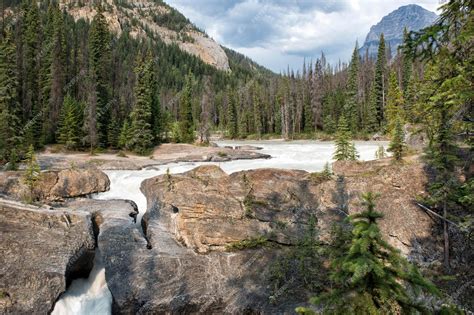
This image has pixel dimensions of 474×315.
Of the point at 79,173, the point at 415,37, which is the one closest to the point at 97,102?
the point at 79,173

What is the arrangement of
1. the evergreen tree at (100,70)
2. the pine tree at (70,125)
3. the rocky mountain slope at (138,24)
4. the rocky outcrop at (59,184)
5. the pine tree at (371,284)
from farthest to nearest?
the rocky mountain slope at (138,24), the evergreen tree at (100,70), the pine tree at (70,125), the rocky outcrop at (59,184), the pine tree at (371,284)

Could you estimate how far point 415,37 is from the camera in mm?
5902

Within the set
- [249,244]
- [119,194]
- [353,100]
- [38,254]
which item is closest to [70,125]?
[119,194]

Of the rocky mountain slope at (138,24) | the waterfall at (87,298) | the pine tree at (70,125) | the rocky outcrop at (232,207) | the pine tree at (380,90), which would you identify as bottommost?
the waterfall at (87,298)

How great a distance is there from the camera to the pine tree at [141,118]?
4184 cm

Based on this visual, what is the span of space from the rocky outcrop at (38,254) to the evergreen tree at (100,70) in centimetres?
3146

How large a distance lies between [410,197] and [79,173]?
19.1 meters

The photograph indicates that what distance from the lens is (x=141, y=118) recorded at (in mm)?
42781

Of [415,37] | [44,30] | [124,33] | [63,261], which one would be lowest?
[63,261]

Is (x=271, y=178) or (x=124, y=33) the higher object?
(x=124, y=33)

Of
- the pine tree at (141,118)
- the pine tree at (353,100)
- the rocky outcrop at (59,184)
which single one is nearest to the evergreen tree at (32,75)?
the pine tree at (141,118)

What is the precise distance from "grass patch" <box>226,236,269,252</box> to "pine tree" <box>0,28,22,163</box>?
28.1 meters

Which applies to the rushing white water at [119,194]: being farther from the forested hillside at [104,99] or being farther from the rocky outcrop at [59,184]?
the forested hillside at [104,99]

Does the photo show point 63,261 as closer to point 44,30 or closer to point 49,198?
point 49,198
